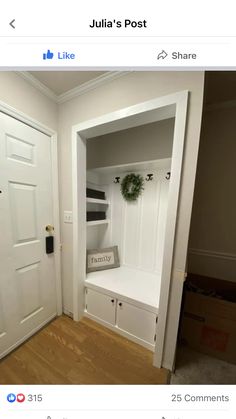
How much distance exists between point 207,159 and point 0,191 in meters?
1.92

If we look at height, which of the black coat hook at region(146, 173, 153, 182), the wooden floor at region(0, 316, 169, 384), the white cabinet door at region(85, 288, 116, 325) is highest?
the black coat hook at region(146, 173, 153, 182)

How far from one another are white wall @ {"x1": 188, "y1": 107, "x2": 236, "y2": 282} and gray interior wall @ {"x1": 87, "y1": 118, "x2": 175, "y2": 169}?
0.46 metres

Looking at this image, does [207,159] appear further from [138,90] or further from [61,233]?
[61,233]

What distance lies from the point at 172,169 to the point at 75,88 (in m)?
1.08

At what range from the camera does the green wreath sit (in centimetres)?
154

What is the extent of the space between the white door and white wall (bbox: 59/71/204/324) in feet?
0.52

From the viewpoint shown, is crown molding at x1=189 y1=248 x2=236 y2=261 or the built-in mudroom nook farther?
crown molding at x1=189 y1=248 x2=236 y2=261

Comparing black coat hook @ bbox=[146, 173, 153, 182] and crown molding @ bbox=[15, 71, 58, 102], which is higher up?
crown molding @ bbox=[15, 71, 58, 102]

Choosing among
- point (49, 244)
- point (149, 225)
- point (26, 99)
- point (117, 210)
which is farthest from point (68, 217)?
point (26, 99)

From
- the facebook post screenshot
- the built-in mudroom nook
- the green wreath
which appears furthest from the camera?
the green wreath

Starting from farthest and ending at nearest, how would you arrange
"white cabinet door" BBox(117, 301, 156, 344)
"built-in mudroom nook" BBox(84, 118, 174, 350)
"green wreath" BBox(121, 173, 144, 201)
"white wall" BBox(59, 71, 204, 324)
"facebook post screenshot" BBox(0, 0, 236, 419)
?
1. "green wreath" BBox(121, 173, 144, 201)
2. "built-in mudroom nook" BBox(84, 118, 174, 350)
3. "white cabinet door" BBox(117, 301, 156, 344)
4. "white wall" BBox(59, 71, 204, 324)
5. "facebook post screenshot" BBox(0, 0, 236, 419)
